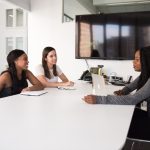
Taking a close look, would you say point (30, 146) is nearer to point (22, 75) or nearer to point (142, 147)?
point (22, 75)

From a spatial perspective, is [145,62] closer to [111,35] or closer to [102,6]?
[111,35]

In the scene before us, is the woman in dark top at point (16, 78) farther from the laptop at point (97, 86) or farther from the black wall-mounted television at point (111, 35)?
the black wall-mounted television at point (111, 35)

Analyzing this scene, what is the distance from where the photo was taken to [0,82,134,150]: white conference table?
3.05 feet

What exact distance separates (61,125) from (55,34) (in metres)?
2.95

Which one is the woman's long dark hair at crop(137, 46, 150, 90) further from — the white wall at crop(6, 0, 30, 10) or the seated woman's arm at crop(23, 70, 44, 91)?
the white wall at crop(6, 0, 30, 10)

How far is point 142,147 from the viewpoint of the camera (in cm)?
252

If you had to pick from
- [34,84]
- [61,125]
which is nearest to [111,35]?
[34,84]

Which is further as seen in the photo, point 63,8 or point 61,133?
point 63,8

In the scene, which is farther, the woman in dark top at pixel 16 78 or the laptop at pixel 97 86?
the woman in dark top at pixel 16 78

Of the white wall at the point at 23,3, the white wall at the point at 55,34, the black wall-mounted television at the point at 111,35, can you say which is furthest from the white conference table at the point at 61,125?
the white wall at the point at 23,3

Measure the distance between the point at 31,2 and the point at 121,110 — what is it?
3.06m

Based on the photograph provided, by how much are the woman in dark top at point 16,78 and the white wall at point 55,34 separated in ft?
4.46

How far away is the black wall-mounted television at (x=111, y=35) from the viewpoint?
3490mm

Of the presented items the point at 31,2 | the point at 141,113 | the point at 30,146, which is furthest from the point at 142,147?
the point at 31,2
